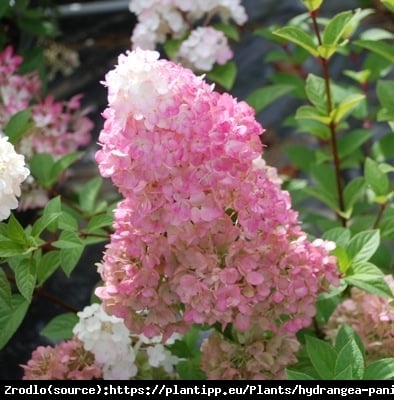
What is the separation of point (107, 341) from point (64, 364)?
0.09m

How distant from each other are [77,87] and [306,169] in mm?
1369

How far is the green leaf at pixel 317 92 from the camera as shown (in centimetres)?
155

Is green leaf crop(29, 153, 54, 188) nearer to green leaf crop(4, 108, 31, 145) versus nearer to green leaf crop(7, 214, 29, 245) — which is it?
green leaf crop(4, 108, 31, 145)

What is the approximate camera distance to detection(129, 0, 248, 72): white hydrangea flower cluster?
176 cm

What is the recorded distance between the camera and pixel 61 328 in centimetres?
145

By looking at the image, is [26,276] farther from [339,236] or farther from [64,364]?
[339,236]

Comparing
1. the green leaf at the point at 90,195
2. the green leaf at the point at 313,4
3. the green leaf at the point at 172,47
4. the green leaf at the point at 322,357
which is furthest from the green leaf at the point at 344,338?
the green leaf at the point at 172,47

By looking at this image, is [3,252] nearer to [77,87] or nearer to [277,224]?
[277,224]

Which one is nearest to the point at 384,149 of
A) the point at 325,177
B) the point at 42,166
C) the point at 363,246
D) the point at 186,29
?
the point at 325,177

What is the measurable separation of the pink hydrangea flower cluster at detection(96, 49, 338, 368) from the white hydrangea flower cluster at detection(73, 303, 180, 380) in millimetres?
110

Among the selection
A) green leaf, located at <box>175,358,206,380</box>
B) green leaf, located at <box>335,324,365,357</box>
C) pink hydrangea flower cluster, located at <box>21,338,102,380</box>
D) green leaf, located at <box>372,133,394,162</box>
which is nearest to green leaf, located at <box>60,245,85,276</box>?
pink hydrangea flower cluster, located at <box>21,338,102,380</box>

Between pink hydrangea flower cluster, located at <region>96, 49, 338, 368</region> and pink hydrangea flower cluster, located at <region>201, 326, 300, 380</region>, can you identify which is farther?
pink hydrangea flower cluster, located at <region>201, 326, 300, 380</region>

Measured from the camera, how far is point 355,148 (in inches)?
73.5
